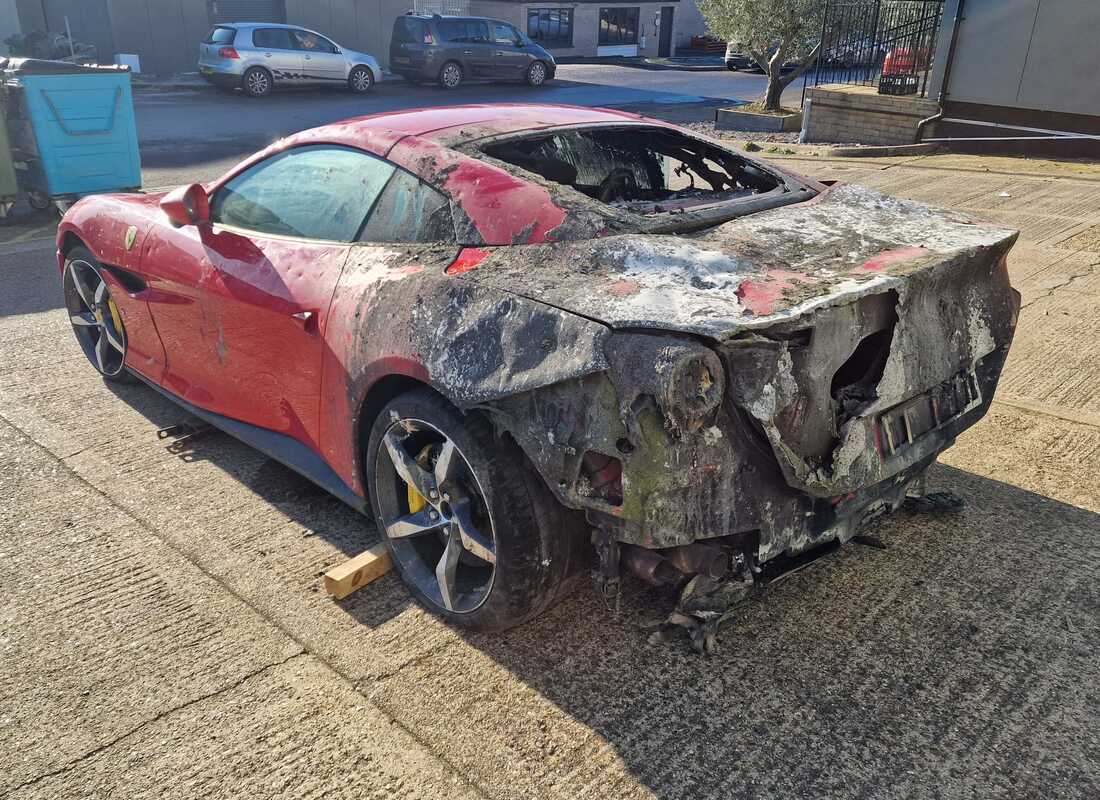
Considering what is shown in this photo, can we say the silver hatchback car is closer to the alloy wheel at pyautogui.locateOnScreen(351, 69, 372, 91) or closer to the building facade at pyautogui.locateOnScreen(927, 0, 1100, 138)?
the alloy wheel at pyautogui.locateOnScreen(351, 69, 372, 91)

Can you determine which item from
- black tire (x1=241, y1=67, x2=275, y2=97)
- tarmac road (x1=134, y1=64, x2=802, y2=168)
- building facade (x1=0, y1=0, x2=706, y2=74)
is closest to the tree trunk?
tarmac road (x1=134, y1=64, x2=802, y2=168)

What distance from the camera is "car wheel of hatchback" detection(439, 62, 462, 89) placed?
2291 centimetres

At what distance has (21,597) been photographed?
319 centimetres

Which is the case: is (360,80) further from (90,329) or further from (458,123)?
(458,123)

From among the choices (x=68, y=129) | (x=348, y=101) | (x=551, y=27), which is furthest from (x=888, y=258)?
(x=551, y=27)

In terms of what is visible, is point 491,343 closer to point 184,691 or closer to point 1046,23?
point 184,691

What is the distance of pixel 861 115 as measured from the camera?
13773mm

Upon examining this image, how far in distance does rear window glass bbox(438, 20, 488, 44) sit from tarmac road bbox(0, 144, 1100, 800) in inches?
828

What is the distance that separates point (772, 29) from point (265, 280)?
51.6ft

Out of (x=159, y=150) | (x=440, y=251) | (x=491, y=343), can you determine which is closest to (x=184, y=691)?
(x=491, y=343)

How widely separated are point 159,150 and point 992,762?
44.8 feet

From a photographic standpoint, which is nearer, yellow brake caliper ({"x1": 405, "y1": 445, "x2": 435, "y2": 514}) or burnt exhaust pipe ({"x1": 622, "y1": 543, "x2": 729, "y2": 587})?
burnt exhaust pipe ({"x1": 622, "y1": 543, "x2": 729, "y2": 587})

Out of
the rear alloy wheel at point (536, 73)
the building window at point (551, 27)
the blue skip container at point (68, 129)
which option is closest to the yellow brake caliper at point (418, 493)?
the blue skip container at point (68, 129)

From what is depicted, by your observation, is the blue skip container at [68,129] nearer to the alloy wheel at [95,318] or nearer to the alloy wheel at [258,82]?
the alloy wheel at [95,318]
